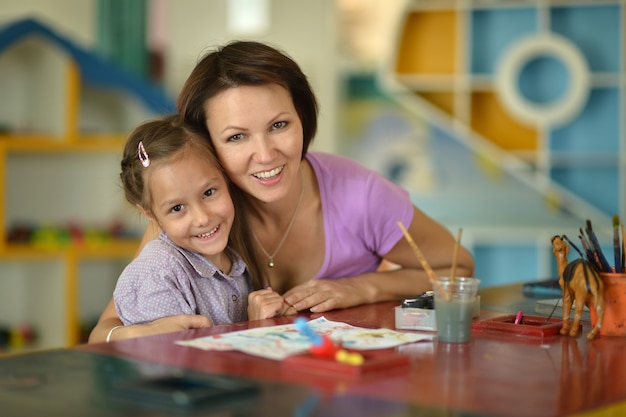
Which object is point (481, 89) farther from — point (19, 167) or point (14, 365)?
point (14, 365)

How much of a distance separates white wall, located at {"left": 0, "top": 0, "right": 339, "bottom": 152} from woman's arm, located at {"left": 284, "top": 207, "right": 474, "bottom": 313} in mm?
3210

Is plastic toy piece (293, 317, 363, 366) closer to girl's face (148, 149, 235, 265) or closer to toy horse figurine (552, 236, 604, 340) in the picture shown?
toy horse figurine (552, 236, 604, 340)

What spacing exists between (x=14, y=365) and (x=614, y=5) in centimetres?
464

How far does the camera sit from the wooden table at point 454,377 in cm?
120

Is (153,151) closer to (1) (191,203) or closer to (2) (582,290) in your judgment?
(1) (191,203)

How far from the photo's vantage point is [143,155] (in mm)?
2113

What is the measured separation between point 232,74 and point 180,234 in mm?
384

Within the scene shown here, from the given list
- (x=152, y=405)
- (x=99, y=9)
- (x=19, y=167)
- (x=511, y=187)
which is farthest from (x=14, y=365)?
(x=511, y=187)

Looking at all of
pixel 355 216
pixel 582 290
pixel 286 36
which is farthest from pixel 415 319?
pixel 286 36

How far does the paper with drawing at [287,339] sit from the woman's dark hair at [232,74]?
65 cm

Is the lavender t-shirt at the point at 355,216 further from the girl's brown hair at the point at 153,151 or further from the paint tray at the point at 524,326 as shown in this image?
the paint tray at the point at 524,326

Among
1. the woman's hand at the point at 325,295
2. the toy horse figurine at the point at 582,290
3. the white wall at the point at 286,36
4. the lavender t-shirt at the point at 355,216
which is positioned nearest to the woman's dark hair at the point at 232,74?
the lavender t-shirt at the point at 355,216

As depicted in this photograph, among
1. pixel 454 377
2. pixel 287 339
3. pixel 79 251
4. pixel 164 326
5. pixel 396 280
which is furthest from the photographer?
pixel 79 251

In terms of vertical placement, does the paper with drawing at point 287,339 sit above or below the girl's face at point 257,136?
below
